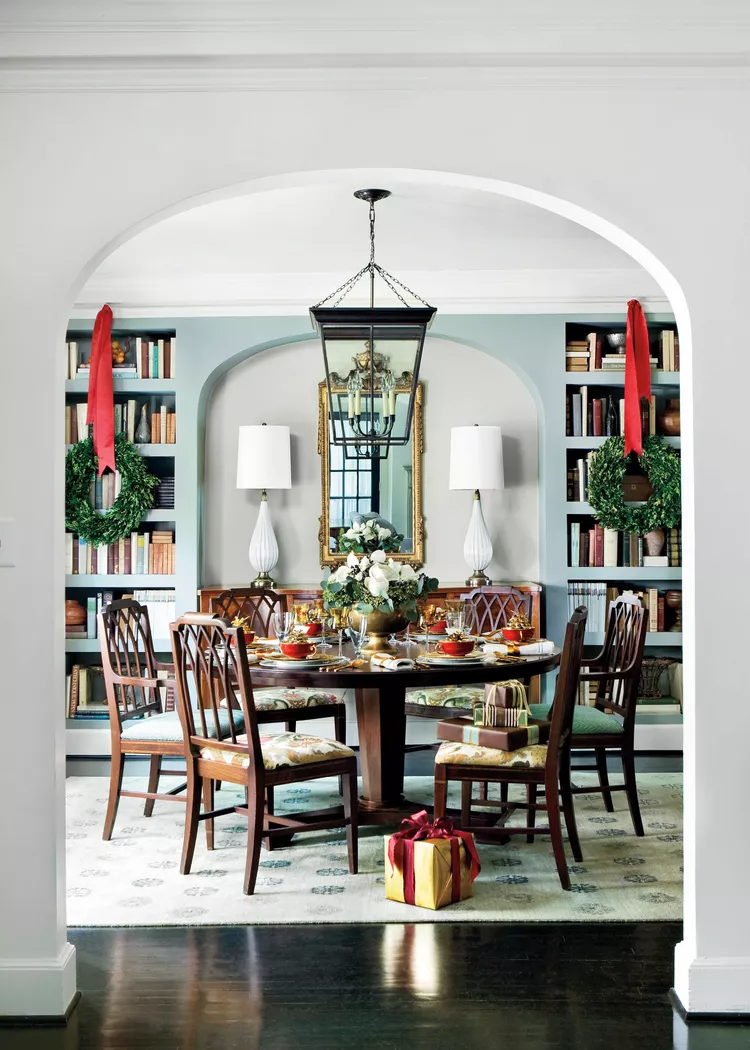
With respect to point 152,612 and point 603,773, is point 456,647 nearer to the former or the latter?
point 603,773

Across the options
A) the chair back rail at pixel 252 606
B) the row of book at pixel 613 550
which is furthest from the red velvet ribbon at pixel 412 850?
the row of book at pixel 613 550

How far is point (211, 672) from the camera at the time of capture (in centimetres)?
401

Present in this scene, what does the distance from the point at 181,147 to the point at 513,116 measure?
97 centimetres

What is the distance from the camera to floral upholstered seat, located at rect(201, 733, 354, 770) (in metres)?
3.91

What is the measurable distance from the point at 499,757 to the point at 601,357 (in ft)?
10.7

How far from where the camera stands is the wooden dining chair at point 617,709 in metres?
4.42

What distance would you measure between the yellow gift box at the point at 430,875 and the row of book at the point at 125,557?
3.06 m

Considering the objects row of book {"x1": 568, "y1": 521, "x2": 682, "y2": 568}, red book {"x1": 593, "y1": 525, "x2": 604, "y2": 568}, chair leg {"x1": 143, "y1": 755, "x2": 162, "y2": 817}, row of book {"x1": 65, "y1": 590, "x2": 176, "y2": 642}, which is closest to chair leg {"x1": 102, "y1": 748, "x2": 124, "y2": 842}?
chair leg {"x1": 143, "y1": 755, "x2": 162, "y2": 817}

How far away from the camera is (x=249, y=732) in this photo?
3811 mm

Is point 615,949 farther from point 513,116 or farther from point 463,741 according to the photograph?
point 513,116

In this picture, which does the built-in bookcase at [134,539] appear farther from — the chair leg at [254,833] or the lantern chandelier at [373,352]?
the chair leg at [254,833]
